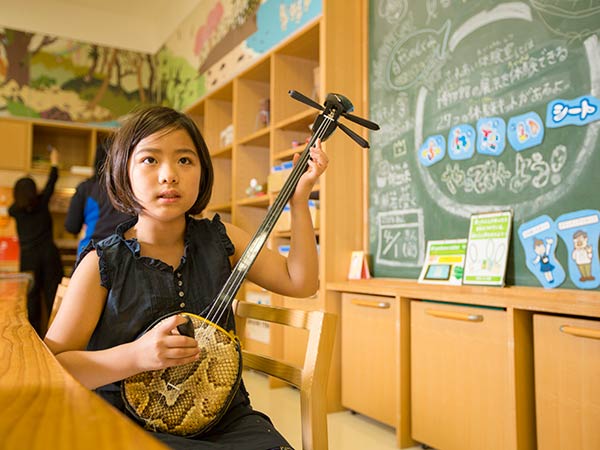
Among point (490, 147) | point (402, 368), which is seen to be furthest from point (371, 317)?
point (490, 147)

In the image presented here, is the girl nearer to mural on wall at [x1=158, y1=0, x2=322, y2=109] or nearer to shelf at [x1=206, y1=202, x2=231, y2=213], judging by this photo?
mural on wall at [x1=158, y1=0, x2=322, y2=109]

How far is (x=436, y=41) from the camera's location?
8.46ft

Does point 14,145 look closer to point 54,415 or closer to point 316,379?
point 316,379

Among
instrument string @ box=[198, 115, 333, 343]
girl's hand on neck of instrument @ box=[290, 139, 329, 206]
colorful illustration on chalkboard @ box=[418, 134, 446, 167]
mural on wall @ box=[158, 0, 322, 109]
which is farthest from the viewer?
mural on wall @ box=[158, 0, 322, 109]

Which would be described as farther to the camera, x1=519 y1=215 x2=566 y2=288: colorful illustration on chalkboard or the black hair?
x1=519 y1=215 x2=566 y2=288: colorful illustration on chalkboard

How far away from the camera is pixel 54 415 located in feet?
1.22

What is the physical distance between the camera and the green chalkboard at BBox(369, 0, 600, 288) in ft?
6.34

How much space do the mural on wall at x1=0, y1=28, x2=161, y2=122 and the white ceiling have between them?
0.33 ft

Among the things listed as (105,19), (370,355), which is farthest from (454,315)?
(105,19)

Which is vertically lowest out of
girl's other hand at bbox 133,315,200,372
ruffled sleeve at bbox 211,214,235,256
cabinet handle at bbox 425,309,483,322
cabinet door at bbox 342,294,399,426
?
cabinet door at bbox 342,294,399,426

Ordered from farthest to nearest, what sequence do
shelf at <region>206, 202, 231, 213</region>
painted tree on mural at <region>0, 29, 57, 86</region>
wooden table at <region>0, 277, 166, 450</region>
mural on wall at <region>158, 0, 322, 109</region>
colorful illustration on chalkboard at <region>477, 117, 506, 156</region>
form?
1. painted tree on mural at <region>0, 29, 57, 86</region>
2. shelf at <region>206, 202, 231, 213</region>
3. mural on wall at <region>158, 0, 322, 109</region>
4. colorful illustration on chalkboard at <region>477, 117, 506, 156</region>
5. wooden table at <region>0, 277, 166, 450</region>

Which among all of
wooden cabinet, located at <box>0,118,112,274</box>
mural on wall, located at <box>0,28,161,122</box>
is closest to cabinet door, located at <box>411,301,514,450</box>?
wooden cabinet, located at <box>0,118,112,274</box>

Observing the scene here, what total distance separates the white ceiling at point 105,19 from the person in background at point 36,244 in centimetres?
215

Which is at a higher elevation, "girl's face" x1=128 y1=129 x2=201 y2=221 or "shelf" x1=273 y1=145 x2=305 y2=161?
"shelf" x1=273 y1=145 x2=305 y2=161
